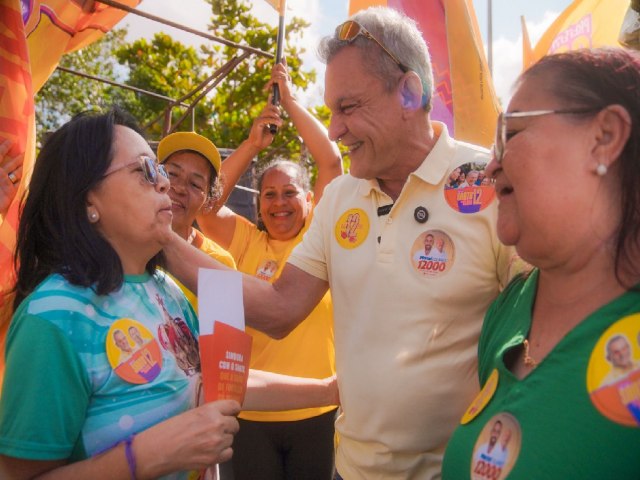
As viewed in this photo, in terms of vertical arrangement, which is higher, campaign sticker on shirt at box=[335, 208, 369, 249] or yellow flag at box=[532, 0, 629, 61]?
yellow flag at box=[532, 0, 629, 61]

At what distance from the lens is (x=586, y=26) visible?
12.1 ft

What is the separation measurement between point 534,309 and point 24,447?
125 cm

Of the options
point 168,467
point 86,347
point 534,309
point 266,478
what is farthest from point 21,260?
point 266,478

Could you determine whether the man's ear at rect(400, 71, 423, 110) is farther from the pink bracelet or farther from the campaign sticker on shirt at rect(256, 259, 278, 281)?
the campaign sticker on shirt at rect(256, 259, 278, 281)

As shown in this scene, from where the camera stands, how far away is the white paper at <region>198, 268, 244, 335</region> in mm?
1504

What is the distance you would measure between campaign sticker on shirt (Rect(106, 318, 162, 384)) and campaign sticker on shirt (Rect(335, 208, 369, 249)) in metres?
0.76

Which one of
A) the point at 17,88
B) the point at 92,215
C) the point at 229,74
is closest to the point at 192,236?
the point at 17,88

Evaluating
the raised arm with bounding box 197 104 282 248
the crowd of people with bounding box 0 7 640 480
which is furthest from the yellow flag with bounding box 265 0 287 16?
the crowd of people with bounding box 0 7 640 480

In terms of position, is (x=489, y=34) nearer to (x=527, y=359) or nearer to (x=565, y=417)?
(x=527, y=359)

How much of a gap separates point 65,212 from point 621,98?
1.44 m

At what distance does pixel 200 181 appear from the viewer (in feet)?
10.5

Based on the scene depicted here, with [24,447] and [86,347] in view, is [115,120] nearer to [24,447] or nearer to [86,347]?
[86,347]

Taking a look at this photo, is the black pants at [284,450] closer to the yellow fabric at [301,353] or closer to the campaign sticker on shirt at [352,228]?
the yellow fabric at [301,353]

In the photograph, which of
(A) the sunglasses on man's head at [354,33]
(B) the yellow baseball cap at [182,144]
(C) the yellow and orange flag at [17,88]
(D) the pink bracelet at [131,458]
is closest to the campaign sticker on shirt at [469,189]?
(A) the sunglasses on man's head at [354,33]
